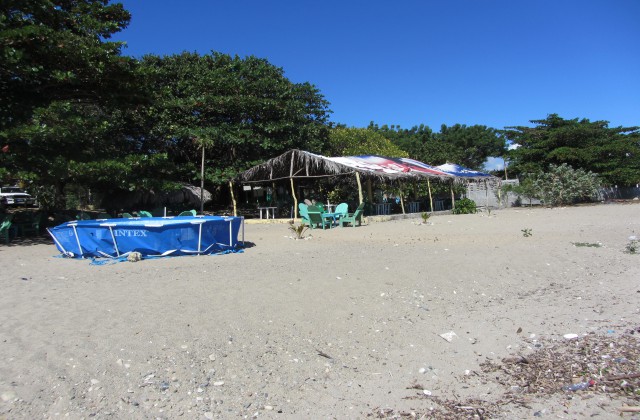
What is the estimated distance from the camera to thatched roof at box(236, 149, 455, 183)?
18.9 m

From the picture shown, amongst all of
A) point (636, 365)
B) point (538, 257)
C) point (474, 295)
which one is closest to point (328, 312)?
point (474, 295)

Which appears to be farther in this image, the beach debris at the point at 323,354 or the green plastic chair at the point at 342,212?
the green plastic chair at the point at 342,212

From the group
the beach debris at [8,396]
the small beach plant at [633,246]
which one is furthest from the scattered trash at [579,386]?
the small beach plant at [633,246]

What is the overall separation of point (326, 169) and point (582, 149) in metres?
Answer: 21.4

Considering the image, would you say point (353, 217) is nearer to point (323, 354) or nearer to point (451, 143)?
point (323, 354)

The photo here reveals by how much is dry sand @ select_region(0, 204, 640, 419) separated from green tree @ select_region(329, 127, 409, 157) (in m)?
23.4

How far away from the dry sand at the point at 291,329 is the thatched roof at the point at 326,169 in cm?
1078

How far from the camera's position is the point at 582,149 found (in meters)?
30.5

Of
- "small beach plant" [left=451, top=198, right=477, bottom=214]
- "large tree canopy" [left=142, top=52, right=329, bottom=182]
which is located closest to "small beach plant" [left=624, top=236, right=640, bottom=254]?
"small beach plant" [left=451, top=198, right=477, bottom=214]

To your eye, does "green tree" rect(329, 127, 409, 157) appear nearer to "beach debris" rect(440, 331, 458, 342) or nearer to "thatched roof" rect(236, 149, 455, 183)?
"thatched roof" rect(236, 149, 455, 183)

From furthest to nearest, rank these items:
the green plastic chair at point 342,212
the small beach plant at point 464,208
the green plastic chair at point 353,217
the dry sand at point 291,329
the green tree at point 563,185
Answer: the green tree at point 563,185
the small beach plant at point 464,208
the green plastic chair at point 342,212
the green plastic chair at point 353,217
the dry sand at point 291,329

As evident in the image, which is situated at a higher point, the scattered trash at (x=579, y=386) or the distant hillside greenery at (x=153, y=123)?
the distant hillside greenery at (x=153, y=123)

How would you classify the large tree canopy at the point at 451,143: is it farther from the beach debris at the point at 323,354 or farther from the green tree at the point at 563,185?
the beach debris at the point at 323,354

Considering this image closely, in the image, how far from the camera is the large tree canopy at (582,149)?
30.1 m
